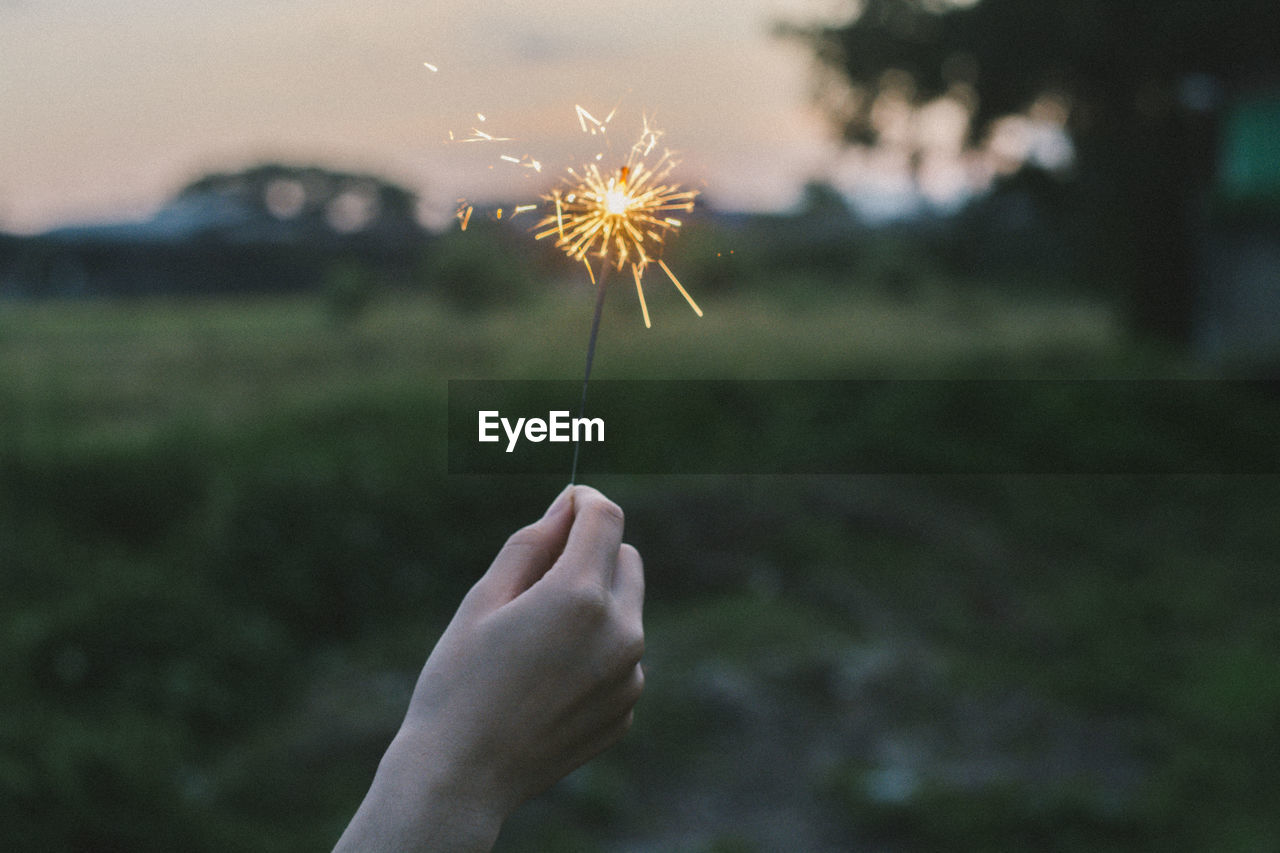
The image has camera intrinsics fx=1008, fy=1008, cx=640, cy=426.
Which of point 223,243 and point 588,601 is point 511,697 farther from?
point 223,243

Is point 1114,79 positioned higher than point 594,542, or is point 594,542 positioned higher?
point 1114,79

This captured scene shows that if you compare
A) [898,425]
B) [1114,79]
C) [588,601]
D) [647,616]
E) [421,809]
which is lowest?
[647,616]

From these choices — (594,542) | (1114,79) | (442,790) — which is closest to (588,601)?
(594,542)

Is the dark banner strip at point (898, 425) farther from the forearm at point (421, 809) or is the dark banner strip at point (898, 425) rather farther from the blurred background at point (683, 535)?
the forearm at point (421, 809)

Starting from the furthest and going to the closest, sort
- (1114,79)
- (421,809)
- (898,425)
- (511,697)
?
(1114,79)
(898,425)
(511,697)
(421,809)

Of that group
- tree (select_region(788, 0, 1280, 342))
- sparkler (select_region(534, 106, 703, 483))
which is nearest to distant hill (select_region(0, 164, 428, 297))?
sparkler (select_region(534, 106, 703, 483))

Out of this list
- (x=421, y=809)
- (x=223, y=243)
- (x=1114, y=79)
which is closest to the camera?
(x=421, y=809)
